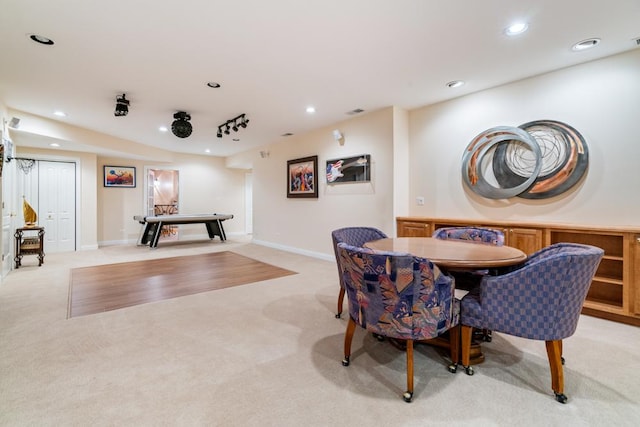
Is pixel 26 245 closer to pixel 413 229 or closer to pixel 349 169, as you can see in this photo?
pixel 349 169

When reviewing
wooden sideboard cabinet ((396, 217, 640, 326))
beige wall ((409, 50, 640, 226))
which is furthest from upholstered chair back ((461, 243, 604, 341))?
beige wall ((409, 50, 640, 226))

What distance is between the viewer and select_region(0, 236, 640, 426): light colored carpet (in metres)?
1.57

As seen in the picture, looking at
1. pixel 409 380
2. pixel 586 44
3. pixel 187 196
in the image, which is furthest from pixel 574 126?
pixel 187 196

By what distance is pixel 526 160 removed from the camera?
3518 millimetres

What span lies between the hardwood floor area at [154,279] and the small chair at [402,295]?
2.72m

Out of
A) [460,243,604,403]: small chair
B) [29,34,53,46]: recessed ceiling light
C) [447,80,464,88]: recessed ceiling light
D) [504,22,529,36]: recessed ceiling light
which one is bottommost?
[460,243,604,403]: small chair

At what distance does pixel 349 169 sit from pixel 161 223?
15.9 feet

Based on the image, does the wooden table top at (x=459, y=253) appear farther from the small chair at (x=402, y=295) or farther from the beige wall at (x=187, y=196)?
the beige wall at (x=187, y=196)

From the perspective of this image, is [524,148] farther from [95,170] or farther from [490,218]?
[95,170]

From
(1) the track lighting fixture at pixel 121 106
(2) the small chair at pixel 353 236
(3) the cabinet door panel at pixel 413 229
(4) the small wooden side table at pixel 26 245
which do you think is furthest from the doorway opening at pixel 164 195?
(2) the small chair at pixel 353 236

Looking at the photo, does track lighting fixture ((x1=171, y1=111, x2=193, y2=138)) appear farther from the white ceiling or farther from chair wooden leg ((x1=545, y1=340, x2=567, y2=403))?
chair wooden leg ((x1=545, y1=340, x2=567, y2=403))

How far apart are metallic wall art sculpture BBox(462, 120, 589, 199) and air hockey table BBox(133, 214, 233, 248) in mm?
6266

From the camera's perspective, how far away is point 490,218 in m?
3.86

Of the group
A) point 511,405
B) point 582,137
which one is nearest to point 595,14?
point 582,137
